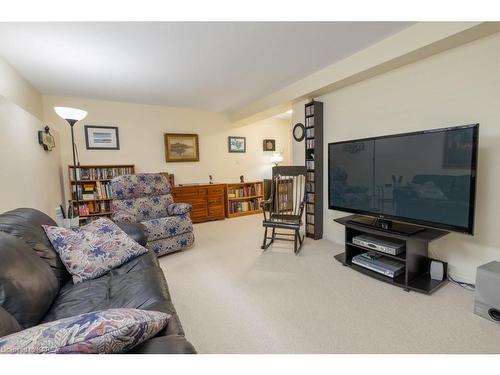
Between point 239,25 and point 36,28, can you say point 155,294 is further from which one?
point 36,28

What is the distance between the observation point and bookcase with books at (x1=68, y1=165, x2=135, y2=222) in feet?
12.4

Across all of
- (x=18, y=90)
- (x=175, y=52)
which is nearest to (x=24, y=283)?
(x=175, y=52)

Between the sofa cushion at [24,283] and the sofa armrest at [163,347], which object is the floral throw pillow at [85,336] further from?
the sofa cushion at [24,283]

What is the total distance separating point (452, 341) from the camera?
143cm

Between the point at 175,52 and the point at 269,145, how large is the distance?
12.1 feet

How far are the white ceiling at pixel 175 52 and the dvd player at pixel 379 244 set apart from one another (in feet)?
6.14

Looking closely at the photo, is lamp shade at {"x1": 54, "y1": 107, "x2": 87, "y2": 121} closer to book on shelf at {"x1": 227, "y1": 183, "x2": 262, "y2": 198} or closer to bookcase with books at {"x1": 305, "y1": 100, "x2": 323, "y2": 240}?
bookcase with books at {"x1": 305, "y1": 100, "x2": 323, "y2": 240}

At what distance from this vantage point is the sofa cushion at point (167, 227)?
2816 mm

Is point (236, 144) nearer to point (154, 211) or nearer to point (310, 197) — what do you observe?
point (310, 197)

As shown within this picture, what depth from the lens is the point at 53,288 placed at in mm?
1299

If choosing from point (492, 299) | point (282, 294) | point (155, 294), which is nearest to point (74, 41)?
point (155, 294)

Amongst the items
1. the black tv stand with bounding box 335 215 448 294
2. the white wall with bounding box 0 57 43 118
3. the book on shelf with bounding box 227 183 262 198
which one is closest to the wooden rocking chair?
the black tv stand with bounding box 335 215 448 294

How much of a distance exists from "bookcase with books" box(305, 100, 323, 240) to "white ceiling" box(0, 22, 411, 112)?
1.73ft
